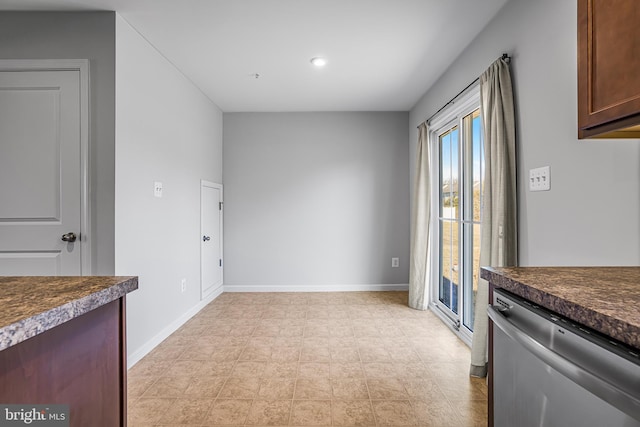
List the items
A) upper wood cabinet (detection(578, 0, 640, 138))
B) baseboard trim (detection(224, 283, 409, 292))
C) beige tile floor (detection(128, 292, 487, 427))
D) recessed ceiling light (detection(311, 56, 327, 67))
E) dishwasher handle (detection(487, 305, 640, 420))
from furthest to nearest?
1. baseboard trim (detection(224, 283, 409, 292))
2. recessed ceiling light (detection(311, 56, 327, 67))
3. beige tile floor (detection(128, 292, 487, 427))
4. upper wood cabinet (detection(578, 0, 640, 138))
5. dishwasher handle (detection(487, 305, 640, 420))

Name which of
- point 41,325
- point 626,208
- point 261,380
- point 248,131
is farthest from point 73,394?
point 248,131

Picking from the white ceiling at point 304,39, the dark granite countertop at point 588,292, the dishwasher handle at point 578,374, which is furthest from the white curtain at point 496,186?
the dishwasher handle at point 578,374

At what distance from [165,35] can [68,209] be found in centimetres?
152

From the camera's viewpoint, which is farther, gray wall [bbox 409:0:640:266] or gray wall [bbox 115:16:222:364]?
gray wall [bbox 115:16:222:364]

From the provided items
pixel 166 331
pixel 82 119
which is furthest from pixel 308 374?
pixel 82 119

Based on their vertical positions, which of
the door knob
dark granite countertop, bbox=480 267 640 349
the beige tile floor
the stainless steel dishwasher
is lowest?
the beige tile floor

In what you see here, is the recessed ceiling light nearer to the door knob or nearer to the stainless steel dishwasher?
the door knob

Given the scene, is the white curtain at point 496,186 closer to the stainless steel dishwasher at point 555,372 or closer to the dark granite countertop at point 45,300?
the stainless steel dishwasher at point 555,372

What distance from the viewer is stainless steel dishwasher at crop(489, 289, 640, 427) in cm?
65

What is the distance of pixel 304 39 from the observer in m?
2.66

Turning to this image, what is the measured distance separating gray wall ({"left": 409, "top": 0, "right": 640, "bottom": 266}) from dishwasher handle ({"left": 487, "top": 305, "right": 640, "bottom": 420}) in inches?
30.3

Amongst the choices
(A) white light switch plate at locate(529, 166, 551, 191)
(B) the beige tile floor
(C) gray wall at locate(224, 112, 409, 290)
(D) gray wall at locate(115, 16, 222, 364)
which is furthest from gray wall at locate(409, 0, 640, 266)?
(D) gray wall at locate(115, 16, 222, 364)

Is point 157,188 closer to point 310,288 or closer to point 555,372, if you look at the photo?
point 310,288

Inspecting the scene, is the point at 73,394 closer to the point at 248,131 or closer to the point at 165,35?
the point at 165,35
